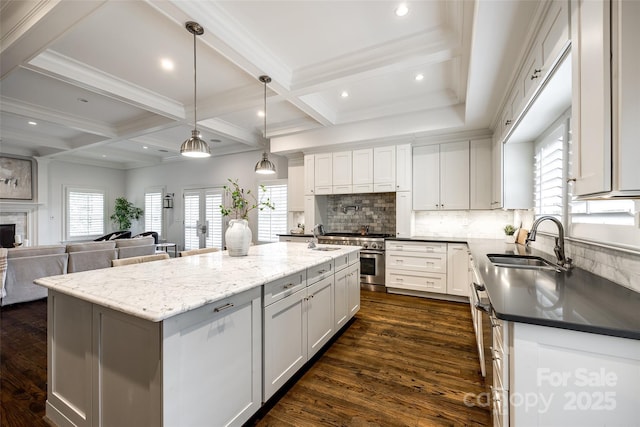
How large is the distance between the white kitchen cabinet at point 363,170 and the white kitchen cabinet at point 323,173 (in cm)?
46

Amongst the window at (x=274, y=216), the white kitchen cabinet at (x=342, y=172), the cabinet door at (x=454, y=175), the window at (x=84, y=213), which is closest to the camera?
the cabinet door at (x=454, y=175)

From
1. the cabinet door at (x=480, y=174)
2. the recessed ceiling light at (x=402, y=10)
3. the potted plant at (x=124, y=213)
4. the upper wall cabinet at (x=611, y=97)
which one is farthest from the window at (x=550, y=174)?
the potted plant at (x=124, y=213)

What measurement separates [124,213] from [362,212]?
7334mm

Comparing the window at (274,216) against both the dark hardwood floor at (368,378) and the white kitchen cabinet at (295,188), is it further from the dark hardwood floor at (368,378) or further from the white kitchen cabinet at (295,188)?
the dark hardwood floor at (368,378)

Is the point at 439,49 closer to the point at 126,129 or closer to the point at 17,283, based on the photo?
the point at 126,129

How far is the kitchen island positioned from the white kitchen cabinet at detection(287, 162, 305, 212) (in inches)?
141

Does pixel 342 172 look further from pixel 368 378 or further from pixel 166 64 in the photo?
pixel 368 378

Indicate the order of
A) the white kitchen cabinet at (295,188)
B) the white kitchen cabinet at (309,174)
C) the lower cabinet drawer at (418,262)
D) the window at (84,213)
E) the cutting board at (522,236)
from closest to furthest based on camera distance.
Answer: the cutting board at (522,236)
the lower cabinet drawer at (418,262)
the white kitchen cabinet at (309,174)
the white kitchen cabinet at (295,188)
the window at (84,213)

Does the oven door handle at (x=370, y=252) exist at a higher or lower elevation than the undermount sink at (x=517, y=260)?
lower

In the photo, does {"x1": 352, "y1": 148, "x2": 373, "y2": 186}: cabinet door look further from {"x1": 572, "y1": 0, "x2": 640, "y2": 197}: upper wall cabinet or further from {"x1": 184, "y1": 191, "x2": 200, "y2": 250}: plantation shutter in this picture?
{"x1": 184, "y1": 191, "x2": 200, "y2": 250}: plantation shutter

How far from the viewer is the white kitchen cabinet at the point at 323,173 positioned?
16.3 ft

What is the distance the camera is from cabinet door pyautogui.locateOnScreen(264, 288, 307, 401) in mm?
1737

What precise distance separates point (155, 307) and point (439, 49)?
296cm

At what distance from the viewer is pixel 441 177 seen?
171 inches
